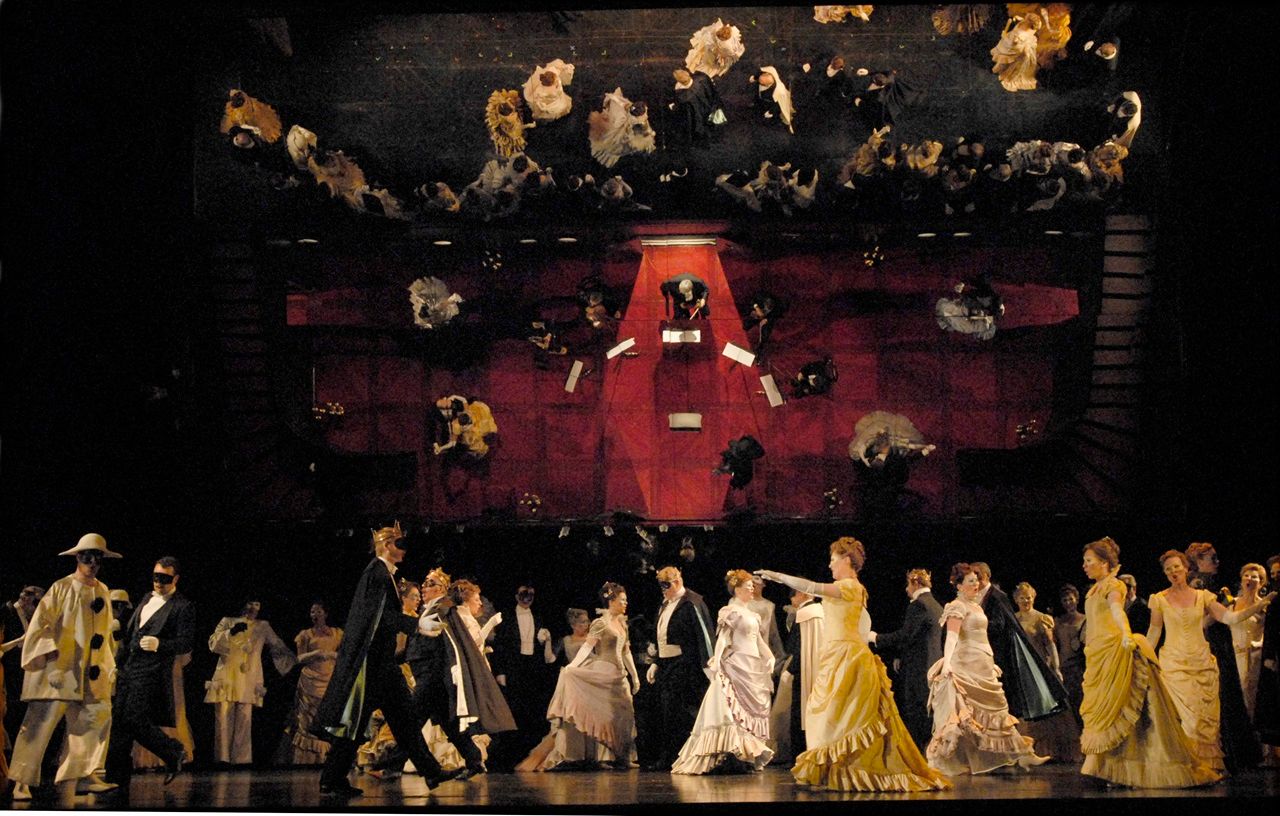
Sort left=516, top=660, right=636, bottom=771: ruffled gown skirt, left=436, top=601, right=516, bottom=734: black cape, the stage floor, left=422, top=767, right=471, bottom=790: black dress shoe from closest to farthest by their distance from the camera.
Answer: the stage floor < left=422, top=767, right=471, bottom=790: black dress shoe < left=436, top=601, right=516, bottom=734: black cape < left=516, top=660, right=636, bottom=771: ruffled gown skirt

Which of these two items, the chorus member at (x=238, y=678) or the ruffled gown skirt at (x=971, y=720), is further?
the chorus member at (x=238, y=678)

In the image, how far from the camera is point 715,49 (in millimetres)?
12555

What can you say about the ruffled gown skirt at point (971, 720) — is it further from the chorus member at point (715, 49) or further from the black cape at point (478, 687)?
the chorus member at point (715, 49)

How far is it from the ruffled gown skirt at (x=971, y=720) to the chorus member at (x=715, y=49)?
4689 millimetres

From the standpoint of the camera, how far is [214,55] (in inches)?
498

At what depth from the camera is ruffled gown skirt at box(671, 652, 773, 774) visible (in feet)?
36.7

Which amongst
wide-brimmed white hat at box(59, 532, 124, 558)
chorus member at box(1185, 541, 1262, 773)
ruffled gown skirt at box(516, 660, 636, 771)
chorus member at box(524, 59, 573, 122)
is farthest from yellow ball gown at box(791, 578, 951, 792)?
wide-brimmed white hat at box(59, 532, 124, 558)

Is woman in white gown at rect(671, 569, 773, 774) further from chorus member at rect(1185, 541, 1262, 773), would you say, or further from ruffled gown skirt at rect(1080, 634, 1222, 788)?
chorus member at rect(1185, 541, 1262, 773)

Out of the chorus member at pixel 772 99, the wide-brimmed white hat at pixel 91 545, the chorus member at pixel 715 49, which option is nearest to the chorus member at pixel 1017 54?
the chorus member at pixel 772 99

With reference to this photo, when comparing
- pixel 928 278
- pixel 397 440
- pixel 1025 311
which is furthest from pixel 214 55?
pixel 1025 311

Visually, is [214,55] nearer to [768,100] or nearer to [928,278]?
[768,100]

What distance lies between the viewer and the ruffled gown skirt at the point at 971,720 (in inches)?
434

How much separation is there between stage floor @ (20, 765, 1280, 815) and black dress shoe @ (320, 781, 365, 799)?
0.05 meters

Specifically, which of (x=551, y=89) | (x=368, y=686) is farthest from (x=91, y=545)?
(x=551, y=89)
